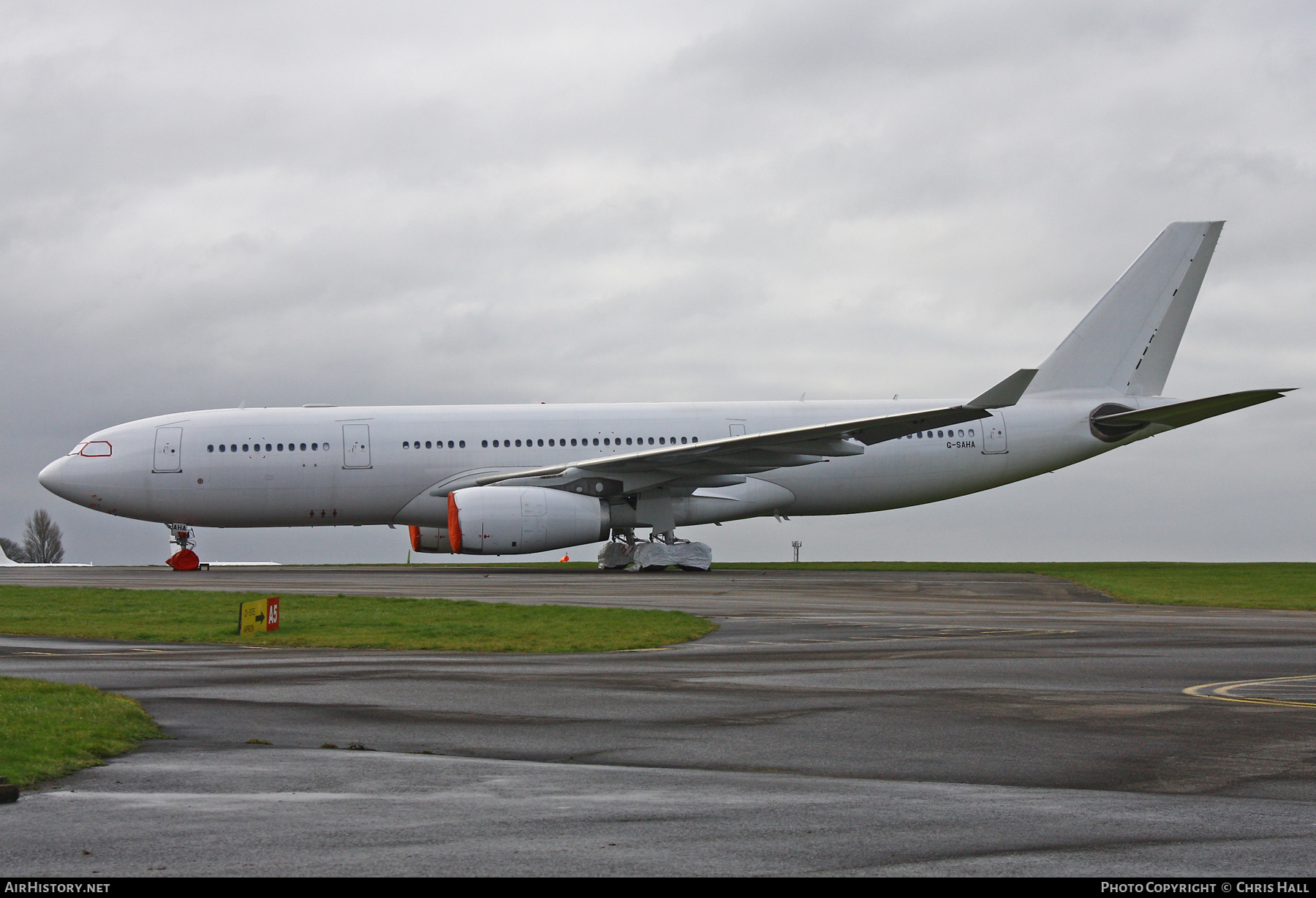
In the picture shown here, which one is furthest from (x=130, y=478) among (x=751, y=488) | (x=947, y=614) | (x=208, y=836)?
(x=208, y=836)

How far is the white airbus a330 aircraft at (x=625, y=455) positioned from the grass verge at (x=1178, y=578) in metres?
3.56

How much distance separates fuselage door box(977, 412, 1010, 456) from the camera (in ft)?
114

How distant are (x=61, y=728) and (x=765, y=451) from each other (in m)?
23.6

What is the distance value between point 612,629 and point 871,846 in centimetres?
1104

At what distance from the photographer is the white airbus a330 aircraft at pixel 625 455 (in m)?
30.4

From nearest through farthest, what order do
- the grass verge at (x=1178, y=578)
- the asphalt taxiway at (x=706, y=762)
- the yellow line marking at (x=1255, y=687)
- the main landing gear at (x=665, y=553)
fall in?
the asphalt taxiway at (x=706, y=762)
the yellow line marking at (x=1255, y=687)
the grass verge at (x=1178, y=578)
the main landing gear at (x=665, y=553)

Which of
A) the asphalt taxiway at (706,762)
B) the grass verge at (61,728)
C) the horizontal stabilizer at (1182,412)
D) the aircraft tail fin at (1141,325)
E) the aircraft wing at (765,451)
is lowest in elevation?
the asphalt taxiway at (706,762)

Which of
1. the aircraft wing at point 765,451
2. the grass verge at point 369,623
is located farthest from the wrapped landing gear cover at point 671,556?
the grass verge at point 369,623

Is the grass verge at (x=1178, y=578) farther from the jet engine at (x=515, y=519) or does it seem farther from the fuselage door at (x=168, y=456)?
the fuselage door at (x=168, y=456)

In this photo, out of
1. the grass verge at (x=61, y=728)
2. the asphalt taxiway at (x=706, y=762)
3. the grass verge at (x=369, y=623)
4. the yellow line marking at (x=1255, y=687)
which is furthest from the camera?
the grass verge at (x=369, y=623)

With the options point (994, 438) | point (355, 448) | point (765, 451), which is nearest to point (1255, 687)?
point (765, 451)

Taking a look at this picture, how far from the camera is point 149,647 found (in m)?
14.5

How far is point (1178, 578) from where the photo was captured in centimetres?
3125

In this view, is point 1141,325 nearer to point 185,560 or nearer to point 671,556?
point 671,556
